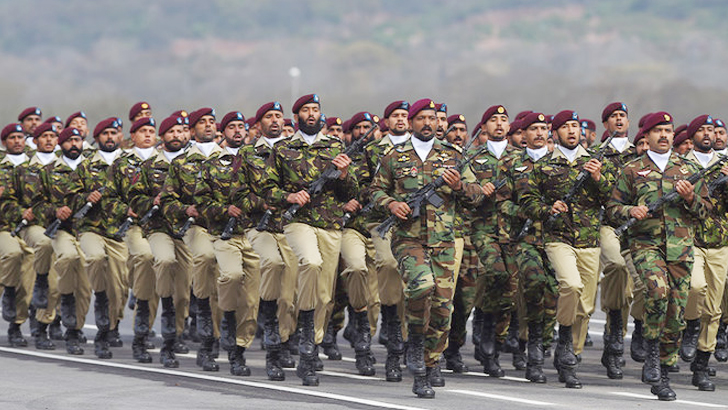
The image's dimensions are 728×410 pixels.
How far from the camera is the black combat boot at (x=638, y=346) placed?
14.3 meters

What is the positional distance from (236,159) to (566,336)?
3292mm

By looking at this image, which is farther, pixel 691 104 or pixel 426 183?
pixel 691 104

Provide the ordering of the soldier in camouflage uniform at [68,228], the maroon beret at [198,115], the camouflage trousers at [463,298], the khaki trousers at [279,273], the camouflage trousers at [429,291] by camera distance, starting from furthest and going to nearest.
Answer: the soldier in camouflage uniform at [68,228], the maroon beret at [198,115], the camouflage trousers at [463,298], the khaki trousers at [279,273], the camouflage trousers at [429,291]

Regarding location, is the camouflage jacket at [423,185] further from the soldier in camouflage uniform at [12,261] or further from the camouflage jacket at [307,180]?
the soldier in camouflage uniform at [12,261]

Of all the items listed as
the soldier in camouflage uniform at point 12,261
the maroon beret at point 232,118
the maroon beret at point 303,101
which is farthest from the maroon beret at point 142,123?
the maroon beret at point 303,101

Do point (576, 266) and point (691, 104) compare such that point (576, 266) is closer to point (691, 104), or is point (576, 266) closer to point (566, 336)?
point (566, 336)

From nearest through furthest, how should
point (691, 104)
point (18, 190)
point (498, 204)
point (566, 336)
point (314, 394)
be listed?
point (314, 394) → point (566, 336) → point (498, 204) → point (18, 190) → point (691, 104)

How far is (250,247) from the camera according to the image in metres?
13.9

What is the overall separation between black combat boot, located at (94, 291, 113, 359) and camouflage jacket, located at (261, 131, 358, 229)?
280 centimetres

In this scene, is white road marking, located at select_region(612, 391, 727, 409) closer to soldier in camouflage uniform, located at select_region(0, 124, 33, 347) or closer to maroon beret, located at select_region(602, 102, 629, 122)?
maroon beret, located at select_region(602, 102, 629, 122)

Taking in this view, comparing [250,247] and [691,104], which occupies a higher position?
[691,104]

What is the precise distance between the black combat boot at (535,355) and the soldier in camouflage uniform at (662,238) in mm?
1098

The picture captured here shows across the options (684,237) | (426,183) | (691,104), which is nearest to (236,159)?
(426,183)

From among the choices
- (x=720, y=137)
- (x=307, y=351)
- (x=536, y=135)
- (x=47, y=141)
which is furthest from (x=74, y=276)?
(x=720, y=137)
